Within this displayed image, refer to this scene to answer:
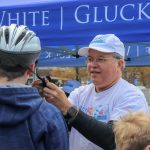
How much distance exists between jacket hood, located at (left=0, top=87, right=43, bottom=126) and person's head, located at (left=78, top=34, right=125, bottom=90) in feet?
3.20

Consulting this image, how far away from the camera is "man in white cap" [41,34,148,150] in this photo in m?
2.23

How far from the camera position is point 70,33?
115 inches

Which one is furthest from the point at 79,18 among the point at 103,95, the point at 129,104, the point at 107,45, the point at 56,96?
the point at 56,96

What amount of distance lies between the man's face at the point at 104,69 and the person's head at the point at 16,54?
893mm

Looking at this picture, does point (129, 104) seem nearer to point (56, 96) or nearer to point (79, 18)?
point (56, 96)

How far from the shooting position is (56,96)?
80.1 inches

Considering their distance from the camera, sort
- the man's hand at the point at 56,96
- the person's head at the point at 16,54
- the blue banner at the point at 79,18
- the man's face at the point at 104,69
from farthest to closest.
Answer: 1. the blue banner at the point at 79,18
2. the man's face at the point at 104,69
3. the man's hand at the point at 56,96
4. the person's head at the point at 16,54

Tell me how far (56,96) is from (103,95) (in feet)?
1.62

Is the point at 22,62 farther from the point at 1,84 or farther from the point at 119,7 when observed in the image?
the point at 119,7

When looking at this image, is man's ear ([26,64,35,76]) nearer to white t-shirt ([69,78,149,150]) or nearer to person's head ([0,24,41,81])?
person's head ([0,24,41,81])

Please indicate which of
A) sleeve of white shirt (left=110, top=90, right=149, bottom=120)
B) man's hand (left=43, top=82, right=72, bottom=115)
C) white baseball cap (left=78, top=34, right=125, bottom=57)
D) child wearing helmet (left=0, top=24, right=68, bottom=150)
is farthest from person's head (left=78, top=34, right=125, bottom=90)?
child wearing helmet (left=0, top=24, right=68, bottom=150)

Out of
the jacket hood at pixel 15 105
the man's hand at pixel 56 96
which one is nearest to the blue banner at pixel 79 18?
the man's hand at pixel 56 96

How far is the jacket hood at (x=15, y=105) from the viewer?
1.53 m

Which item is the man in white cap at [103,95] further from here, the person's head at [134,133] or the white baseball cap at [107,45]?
the person's head at [134,133]
